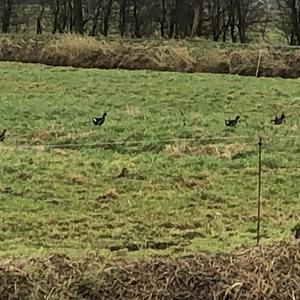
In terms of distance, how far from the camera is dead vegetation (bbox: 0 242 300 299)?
4.95 meters

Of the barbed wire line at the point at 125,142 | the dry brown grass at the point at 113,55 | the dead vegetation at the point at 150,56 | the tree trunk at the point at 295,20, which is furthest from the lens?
the tree trunk at the point at 295,20

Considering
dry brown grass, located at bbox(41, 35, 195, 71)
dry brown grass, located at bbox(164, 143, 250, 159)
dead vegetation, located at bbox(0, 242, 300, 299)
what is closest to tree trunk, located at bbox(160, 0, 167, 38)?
dry brown grass, located at bbox(41, 35, 195, 71)

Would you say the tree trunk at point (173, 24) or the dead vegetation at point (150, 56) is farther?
the tree trunk at point (173, 24)

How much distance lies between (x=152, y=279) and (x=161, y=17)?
42405 millimetres

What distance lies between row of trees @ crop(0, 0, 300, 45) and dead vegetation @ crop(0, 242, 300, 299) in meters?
35.8

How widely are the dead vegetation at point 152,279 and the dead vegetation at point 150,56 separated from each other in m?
18.2

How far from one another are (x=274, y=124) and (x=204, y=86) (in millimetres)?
4983

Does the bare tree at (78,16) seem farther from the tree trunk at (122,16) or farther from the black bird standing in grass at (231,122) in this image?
the black bird standing in grass at (231,122)

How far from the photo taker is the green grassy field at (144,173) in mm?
8359

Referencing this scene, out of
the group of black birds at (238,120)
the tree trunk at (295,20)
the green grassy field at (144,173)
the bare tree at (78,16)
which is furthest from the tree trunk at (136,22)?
the group of black birds at (238,120)

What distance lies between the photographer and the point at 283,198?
984cm

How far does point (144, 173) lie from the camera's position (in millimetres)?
10844

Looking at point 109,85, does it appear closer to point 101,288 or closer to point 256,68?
point 256,68

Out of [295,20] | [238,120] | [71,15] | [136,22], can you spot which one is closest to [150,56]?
[238,120]
